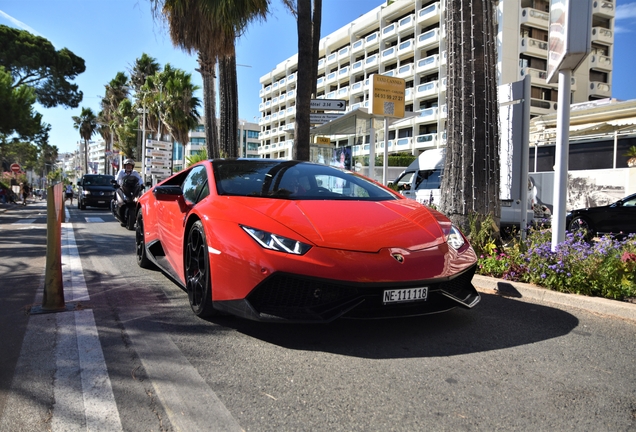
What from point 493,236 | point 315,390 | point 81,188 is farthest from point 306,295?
point 81,188

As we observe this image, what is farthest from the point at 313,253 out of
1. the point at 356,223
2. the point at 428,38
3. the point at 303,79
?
the point at 428,38

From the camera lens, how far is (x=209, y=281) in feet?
11.3

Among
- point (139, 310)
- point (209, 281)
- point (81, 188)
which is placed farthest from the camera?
point (81, 188)

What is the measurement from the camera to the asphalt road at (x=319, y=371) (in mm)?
2203

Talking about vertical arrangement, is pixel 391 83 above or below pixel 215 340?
above

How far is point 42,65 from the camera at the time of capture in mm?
32500

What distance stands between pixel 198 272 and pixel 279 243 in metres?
1.06

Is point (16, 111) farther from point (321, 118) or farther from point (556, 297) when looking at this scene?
point (556, 297)

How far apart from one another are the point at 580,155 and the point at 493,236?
11.9 m

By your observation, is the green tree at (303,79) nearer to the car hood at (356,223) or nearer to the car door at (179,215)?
the car door at (179,215)

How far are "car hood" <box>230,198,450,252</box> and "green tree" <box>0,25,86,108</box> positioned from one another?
32.6m

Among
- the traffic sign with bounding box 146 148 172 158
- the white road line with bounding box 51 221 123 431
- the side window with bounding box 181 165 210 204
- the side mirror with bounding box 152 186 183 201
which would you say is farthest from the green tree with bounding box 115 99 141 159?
the white road line with bounding box 51 221 123 431

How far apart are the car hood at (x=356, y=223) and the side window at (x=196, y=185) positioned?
729mm

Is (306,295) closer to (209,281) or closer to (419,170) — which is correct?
(209,281)
